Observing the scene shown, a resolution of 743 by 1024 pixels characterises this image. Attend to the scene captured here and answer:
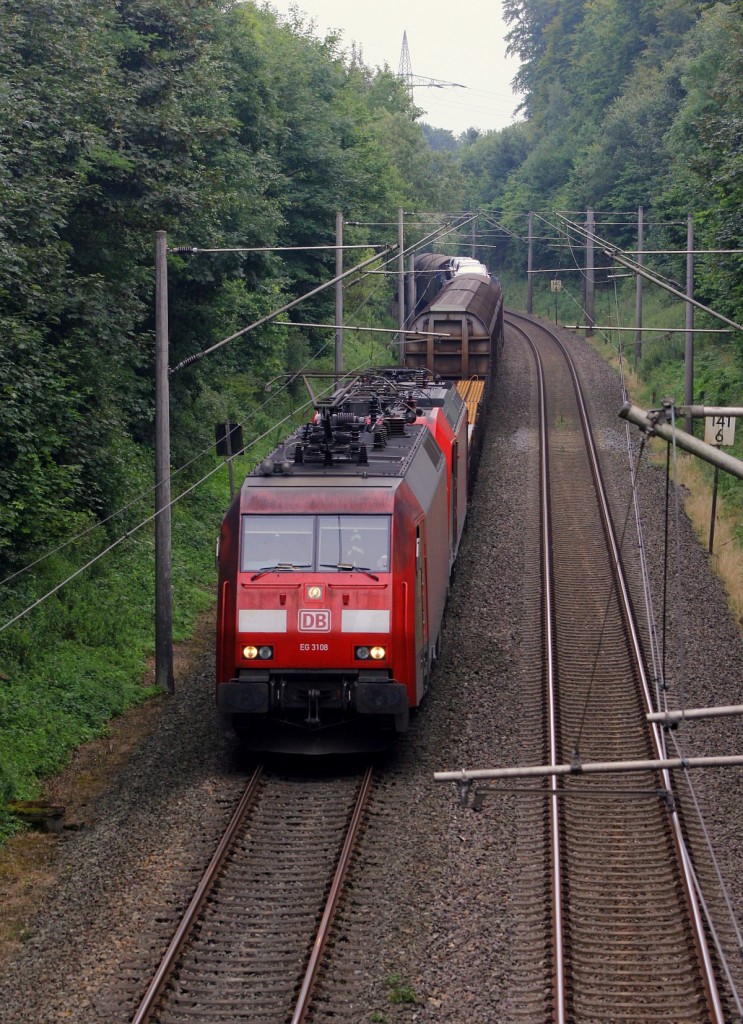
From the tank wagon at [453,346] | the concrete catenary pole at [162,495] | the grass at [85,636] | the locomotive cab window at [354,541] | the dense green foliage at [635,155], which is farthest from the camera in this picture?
the tank wagon at [453,346]

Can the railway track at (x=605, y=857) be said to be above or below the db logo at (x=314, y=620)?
below

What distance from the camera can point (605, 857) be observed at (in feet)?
39.0

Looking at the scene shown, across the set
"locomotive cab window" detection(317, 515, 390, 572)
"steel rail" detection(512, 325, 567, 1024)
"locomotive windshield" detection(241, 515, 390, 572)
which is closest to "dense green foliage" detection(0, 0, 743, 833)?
"locomotive windshield" detection(241, 515, 390, 572)

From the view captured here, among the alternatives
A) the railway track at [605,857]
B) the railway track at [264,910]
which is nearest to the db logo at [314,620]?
the railway track at [264,910]

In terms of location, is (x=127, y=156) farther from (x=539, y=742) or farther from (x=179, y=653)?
(x=539, y=742)

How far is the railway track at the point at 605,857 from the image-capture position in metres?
9.36

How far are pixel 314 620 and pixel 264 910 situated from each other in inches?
138

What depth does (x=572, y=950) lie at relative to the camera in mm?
10016

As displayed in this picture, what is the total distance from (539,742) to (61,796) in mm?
5610

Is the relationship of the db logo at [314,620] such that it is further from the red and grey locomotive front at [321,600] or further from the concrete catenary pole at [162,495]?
the concrete catenary pole at [162,495]

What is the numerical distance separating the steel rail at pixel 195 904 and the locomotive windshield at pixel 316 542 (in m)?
2.39

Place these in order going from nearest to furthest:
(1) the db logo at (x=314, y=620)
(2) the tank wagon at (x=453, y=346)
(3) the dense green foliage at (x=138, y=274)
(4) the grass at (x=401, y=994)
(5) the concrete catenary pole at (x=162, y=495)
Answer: (4) the grass at (x=401, y=994)
(1) the db logo at (x=314, y=620)
(5) the concrete catenary pole at (x=162, y=495)
(3) the dense green foliage at (x=138, y=274)
(2) the tank wagon at (x=453, y=346)

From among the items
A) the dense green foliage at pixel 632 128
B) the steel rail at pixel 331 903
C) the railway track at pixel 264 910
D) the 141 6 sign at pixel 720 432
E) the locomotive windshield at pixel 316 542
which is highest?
the dense green foliage at pixel 632 128

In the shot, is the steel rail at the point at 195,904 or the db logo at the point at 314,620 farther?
the db logo at the point at 314,620
